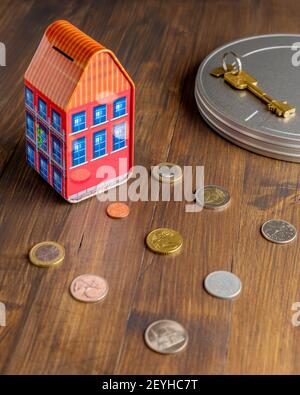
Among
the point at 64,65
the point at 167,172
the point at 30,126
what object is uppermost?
the point at 64,65

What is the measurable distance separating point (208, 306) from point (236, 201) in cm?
25

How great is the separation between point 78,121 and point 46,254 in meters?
0.20

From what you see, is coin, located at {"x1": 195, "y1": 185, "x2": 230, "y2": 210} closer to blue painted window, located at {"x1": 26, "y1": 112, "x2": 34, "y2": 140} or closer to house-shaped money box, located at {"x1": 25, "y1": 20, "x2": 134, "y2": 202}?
house-shaped money box, located at {"x1": 25, "y1": 20, "x2": 134, "y2": 202}

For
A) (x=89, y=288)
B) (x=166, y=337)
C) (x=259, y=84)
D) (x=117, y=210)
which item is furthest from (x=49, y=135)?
(x=259, y=84)

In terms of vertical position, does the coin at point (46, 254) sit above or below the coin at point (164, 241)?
above

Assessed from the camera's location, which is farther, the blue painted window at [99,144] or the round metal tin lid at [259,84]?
the round metal tin lid at [259,84]

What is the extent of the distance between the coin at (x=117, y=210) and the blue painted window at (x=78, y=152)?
0.09 metres

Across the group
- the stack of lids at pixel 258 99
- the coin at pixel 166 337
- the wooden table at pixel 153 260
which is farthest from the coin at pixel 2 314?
the stack of lids at pixel 258 99

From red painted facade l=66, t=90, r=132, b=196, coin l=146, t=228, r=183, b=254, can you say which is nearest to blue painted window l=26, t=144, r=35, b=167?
red painted facade l=66, t=90, r=132, b=196

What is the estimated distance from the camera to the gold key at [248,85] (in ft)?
4.81

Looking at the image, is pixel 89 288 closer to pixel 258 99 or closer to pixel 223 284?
pixel 223 284

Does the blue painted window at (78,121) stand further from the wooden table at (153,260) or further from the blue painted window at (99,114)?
the wooden table at (153,260)

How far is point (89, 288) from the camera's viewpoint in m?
1.15
